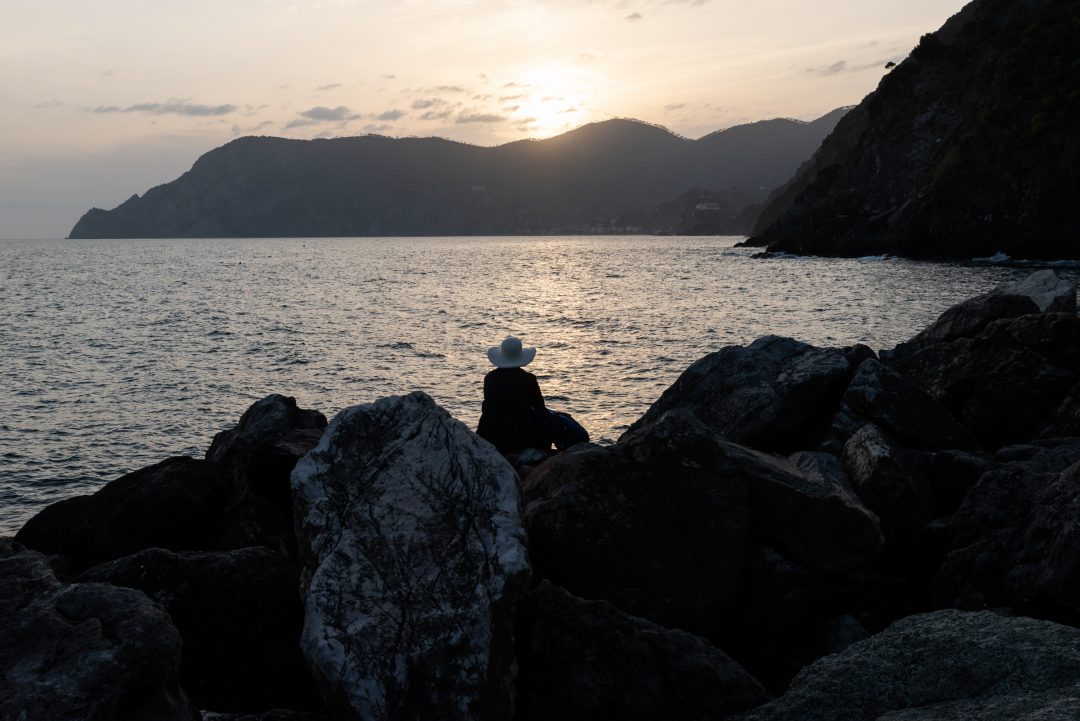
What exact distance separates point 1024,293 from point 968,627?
14972 millimetres

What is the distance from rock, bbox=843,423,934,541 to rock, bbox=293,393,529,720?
14.7ft

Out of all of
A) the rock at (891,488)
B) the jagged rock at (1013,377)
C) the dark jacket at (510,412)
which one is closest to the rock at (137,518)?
the dark jacket at (510,412)

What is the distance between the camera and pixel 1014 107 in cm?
7838

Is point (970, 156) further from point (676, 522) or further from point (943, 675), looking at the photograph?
point (943, 675)

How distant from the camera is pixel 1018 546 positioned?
6.78 m

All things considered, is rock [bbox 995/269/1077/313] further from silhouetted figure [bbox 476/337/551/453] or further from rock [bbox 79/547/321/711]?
rock [bbox 79/547/321/711]

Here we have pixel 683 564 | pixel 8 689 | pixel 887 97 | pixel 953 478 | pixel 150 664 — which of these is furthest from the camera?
pixel 887 97

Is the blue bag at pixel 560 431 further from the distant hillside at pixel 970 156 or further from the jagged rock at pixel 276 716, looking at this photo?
the distant hillside at pixel 970 156

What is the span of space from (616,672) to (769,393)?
6430 mm

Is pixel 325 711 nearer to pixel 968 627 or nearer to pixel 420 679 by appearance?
pixel 420 679

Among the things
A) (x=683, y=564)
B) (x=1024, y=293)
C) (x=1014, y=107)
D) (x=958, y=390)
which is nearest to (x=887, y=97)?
(x=1014, y=107)

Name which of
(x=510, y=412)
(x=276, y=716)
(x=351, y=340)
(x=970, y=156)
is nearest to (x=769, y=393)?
(x=510, y=412)

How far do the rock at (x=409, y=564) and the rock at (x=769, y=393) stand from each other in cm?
562

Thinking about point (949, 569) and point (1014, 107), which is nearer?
point (949, 569)
